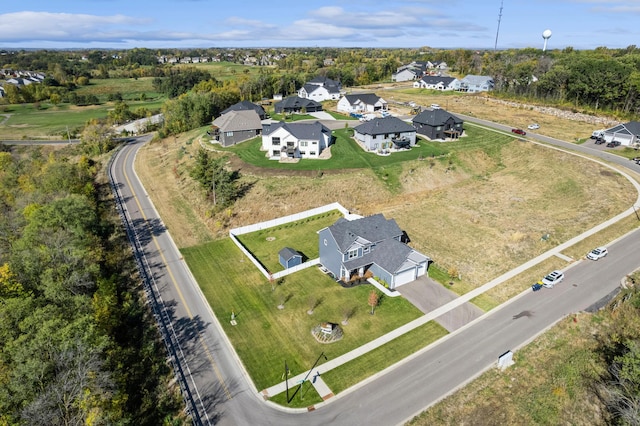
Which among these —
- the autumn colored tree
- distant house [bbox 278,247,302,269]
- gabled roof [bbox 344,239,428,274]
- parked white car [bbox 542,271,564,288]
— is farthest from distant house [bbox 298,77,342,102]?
the autumn colored tree

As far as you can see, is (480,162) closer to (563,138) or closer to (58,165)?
(563,138)

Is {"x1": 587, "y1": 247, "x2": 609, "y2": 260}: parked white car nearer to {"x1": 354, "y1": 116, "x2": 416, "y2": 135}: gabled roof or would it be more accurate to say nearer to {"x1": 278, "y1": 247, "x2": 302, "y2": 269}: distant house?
{"x1": 278, "y1": 247, "x2": 302, "y2": 269}: distant house

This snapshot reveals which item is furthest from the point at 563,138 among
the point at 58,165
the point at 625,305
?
the point at 58,165

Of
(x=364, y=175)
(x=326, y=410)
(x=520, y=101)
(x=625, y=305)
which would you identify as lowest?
(x=326, y=410)

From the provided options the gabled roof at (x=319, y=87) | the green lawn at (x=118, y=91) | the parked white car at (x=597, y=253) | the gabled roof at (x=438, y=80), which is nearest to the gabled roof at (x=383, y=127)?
the parked white car at (x=597, y=253)

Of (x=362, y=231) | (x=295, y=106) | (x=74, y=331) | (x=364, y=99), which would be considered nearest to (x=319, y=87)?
(x=364, y=99)

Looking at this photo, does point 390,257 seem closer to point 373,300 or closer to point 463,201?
point 373,300
